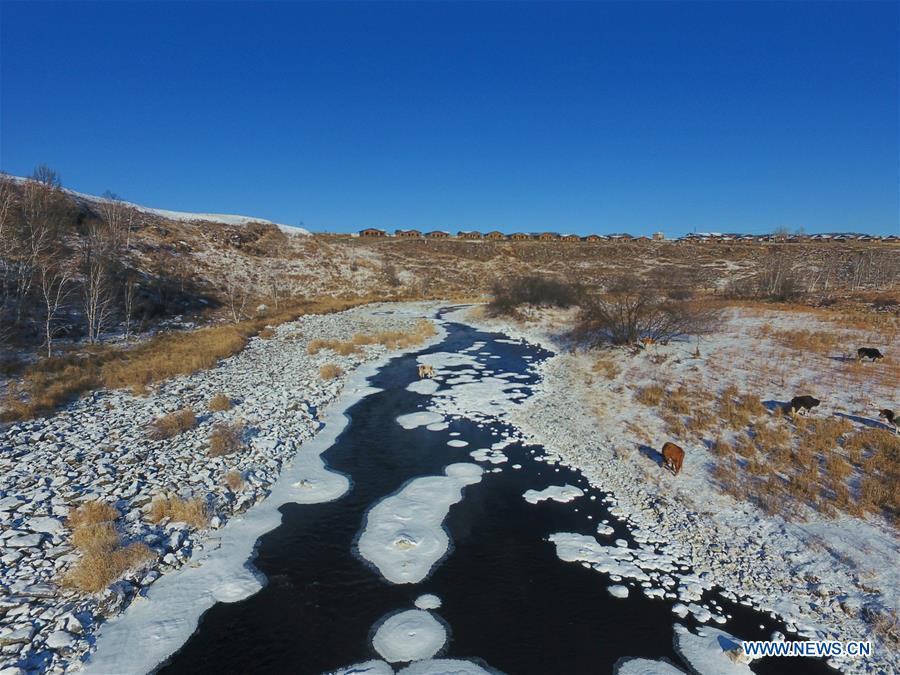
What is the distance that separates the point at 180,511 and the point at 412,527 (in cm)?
483

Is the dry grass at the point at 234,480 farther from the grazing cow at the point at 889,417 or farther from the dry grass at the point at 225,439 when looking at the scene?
the grazing cow at the point at 889,417

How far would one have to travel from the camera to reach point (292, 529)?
9.09 metres

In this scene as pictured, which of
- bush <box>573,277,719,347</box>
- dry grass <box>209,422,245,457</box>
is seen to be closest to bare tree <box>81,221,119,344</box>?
dry grass <box>209,422,245,457</box>

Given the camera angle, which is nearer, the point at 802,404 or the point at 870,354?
the point at 802,404

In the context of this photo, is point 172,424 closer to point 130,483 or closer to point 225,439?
point 225,439

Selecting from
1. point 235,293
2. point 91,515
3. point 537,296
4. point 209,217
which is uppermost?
point 209,217

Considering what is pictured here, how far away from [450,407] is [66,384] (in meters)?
14.3

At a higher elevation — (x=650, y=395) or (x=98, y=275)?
(x=98, y=275)

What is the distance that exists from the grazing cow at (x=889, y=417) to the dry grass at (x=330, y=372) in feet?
64.3

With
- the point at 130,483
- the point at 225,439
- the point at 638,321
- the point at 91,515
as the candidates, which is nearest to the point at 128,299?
the point at 225,439

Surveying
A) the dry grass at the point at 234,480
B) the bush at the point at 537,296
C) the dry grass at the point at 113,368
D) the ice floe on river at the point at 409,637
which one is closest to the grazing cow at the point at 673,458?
the ice floe on river at the point at 409,637

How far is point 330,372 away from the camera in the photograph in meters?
20.5

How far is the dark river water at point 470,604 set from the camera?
20.0 ft

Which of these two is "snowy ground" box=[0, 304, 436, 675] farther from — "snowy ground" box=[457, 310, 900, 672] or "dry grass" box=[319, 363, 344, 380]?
"snowy ground" box=[457, 310, 900, 672]
